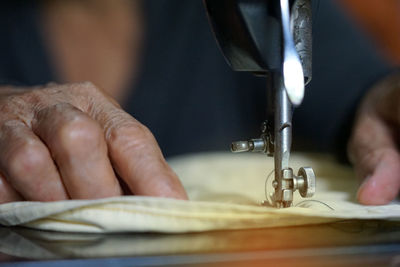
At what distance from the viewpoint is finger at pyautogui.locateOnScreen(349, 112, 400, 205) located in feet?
1.65

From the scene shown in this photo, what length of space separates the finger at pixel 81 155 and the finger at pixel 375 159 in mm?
290

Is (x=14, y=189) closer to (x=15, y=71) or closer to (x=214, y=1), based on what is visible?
(x=214, y=1)

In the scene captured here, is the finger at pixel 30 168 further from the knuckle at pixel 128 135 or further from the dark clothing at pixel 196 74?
the dark clothing at pixel 196 74

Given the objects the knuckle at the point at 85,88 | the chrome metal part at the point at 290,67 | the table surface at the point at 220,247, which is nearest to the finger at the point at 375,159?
the table surface at the point at 220,247

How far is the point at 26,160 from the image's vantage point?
398 millimetres

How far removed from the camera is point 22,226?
1.34 feet

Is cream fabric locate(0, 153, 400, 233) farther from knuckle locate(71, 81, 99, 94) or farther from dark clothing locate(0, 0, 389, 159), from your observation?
dark clothing locate(0, 0, 389, 159)

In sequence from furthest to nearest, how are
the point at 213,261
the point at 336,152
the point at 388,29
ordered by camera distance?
the point at 388,29 < the point at 336,152 < the point at 213,261

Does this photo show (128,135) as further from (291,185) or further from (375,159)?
(375,159)

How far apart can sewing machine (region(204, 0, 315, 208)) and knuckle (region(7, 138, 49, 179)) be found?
7.2 inches

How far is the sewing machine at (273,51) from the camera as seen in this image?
40 cm

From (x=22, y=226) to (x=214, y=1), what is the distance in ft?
0.92

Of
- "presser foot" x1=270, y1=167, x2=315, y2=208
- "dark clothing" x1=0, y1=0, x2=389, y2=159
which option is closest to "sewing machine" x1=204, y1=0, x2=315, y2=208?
"presser foot" x1=270, y1=167, x2=315, y2=208

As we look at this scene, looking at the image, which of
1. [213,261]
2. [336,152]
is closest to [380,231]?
[213,261]
